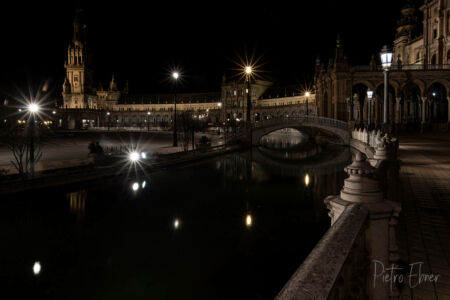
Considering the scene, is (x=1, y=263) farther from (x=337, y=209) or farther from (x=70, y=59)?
(x=70, y=59)

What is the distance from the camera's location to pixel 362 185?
Answer: 4.73 metres

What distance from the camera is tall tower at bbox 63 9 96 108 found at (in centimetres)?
13988

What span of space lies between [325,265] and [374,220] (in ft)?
6.25

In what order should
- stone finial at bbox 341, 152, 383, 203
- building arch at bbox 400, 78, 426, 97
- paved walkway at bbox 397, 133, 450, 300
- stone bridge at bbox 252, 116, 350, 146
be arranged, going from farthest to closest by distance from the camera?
1. building arch at bbox 400, 78, 426, 97
2. stone bridge at bbox 252, 116, 350, 146
3. paved walkway at bbox 397, 133, 450, 300
4. stone finial at bbox 341, 152, 383, 203

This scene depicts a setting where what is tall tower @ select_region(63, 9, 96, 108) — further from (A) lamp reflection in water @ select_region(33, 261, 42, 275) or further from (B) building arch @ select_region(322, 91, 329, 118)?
(A) lamp reflection in water @ select_region(33, 261, 42, 275)

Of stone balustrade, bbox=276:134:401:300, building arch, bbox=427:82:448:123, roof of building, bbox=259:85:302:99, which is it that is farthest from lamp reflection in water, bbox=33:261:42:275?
roof of building, bbox=259:85:302:99

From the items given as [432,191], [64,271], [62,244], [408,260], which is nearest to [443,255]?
[408,260]

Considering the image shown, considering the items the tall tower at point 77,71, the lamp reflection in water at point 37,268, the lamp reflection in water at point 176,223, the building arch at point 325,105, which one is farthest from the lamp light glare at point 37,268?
the tall tower at point 77,71

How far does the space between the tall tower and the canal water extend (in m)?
131

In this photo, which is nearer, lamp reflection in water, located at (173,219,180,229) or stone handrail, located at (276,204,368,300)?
stone handrail, located at (276,204,368,300)

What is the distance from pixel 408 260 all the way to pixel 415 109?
183 feet

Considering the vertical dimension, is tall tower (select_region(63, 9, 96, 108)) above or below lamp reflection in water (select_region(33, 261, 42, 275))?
above

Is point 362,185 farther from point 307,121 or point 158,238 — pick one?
point 307,121

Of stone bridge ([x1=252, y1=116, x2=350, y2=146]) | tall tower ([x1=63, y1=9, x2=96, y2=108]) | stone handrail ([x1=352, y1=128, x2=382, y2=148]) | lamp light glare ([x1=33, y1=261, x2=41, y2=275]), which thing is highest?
tall tower ([x1=63, y1=9, x2=96, y2=108])
